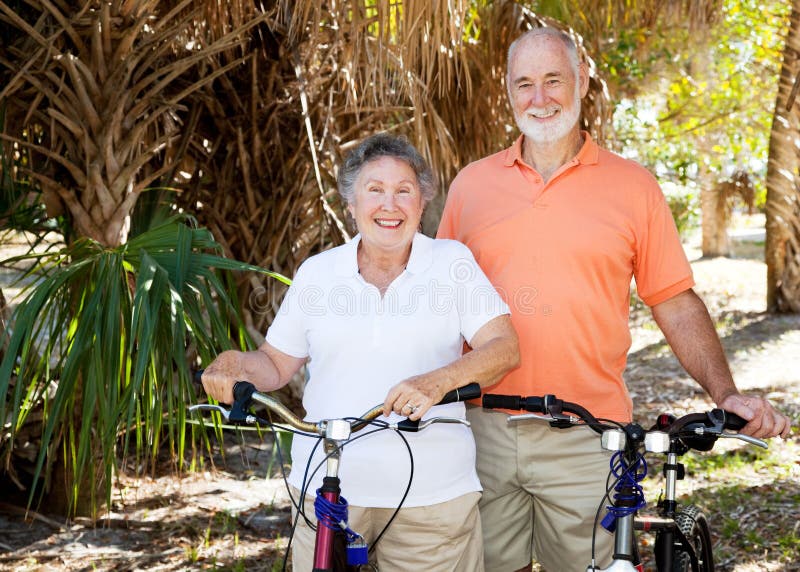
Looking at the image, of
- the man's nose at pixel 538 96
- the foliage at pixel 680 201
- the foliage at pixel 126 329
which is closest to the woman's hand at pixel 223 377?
the foliage at pixel 126 329

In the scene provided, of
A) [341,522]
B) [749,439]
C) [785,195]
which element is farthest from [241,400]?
[785,195]

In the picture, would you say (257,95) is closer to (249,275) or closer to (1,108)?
(249,275)

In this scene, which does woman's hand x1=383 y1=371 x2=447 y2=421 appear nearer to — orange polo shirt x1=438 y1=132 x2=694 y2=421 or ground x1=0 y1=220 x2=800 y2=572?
orange polo shirt x1=438 y1=132 x2=694 y2=421

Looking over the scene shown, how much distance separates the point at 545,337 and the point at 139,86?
2215mm

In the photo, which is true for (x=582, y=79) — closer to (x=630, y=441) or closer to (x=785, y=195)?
(x=630, y=441)

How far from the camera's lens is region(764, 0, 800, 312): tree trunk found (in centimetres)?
940

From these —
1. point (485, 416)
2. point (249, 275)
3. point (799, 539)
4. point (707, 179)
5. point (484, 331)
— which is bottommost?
point (799, 539)

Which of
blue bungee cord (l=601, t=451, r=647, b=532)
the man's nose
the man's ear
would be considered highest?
the man's ear

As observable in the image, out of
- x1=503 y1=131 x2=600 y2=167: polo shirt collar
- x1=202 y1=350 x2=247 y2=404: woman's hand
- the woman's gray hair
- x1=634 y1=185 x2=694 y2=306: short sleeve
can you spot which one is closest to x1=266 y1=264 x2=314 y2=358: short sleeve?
x1=202 y1=350 x2=247 y2=404: woman's hand

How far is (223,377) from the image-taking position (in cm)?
225

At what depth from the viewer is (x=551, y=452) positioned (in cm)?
268

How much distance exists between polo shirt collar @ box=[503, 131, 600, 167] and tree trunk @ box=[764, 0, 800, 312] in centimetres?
740

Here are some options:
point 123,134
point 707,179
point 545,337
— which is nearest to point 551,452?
point 545,337

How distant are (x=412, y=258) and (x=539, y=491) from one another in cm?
83
